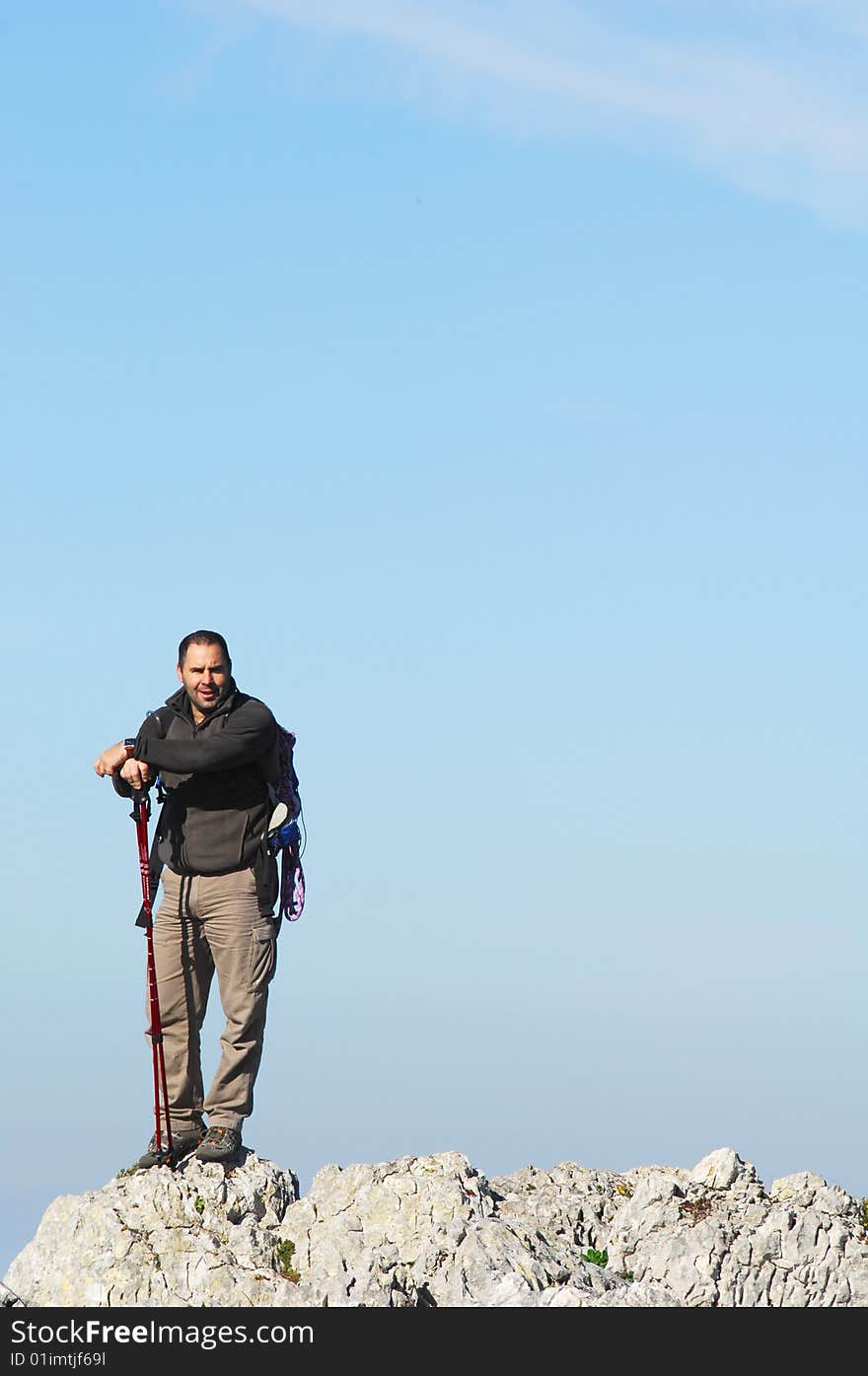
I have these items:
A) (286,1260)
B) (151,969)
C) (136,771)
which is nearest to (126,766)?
(136,771)

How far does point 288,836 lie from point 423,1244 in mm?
3835

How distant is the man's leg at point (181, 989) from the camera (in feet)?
54.4

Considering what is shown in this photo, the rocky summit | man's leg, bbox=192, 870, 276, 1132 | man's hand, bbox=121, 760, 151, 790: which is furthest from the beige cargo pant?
man's hand, bbox=121, 760, 151, 790

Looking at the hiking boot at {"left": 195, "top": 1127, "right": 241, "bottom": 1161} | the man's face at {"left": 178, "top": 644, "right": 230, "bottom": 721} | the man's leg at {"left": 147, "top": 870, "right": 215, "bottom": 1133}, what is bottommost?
the hiking boot at {"left": 195, "top": 1127, "right": 241, "bottom": 1161}

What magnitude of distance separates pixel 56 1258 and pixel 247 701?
5075mm

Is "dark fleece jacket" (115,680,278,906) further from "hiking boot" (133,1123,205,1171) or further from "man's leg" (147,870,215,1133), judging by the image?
"hiking boot" (133,1123,205,1171)

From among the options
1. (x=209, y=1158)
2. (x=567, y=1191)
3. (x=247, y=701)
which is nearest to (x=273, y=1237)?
(x=209, y=1158)

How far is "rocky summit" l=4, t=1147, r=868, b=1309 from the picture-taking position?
1460cm

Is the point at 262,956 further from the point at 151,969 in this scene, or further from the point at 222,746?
the point at 222,746

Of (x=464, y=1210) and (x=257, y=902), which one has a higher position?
(x=257, y=902)

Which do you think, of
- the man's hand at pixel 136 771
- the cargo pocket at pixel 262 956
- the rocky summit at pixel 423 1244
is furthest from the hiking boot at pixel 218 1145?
the man's hand at pixel 136 771
